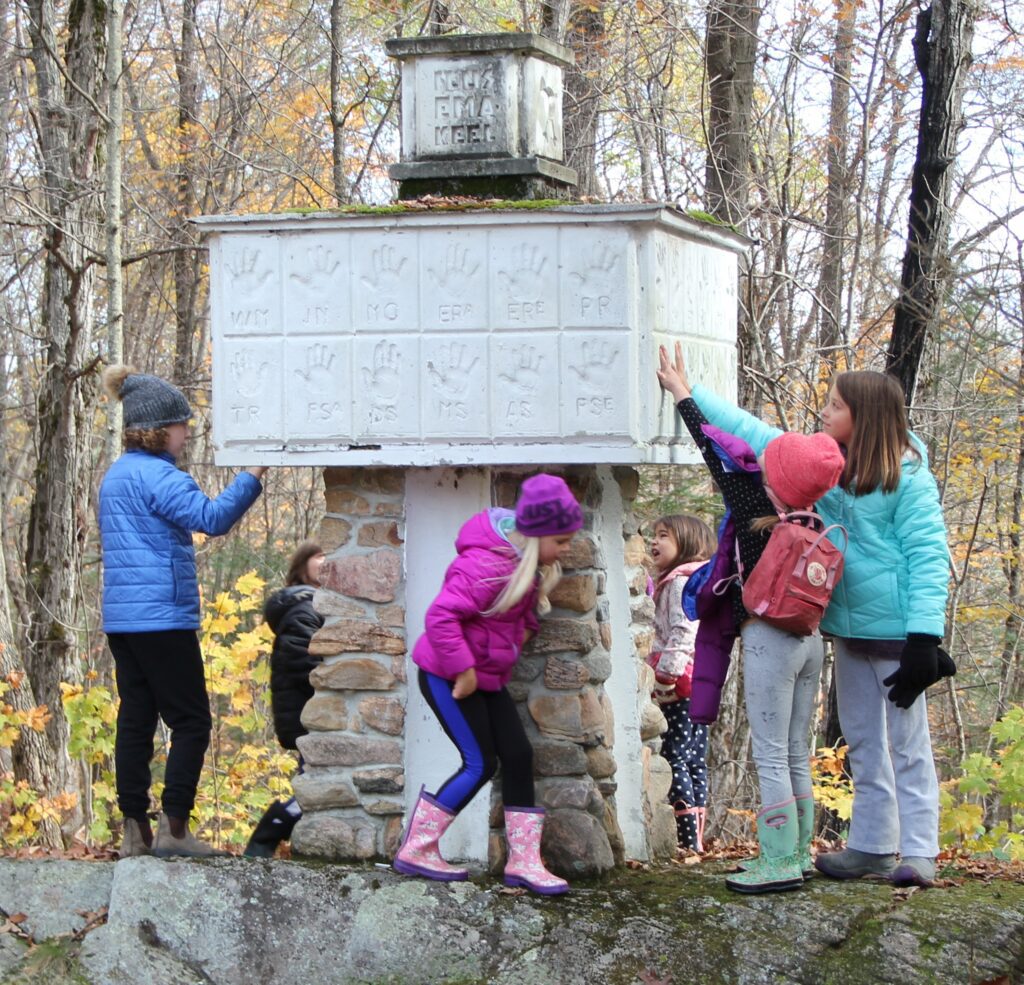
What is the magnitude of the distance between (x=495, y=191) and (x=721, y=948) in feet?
9.47

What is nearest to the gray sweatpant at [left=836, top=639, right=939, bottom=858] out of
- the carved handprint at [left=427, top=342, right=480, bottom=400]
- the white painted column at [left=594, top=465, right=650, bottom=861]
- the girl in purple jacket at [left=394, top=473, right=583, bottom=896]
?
the white painted column at [left=594, top=465, right=650, bottom=861]

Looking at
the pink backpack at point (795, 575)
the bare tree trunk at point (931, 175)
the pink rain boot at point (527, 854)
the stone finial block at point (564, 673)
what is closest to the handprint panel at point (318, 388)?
the stone finial block at point (564, 673)

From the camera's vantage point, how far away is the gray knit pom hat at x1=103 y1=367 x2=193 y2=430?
213 inches

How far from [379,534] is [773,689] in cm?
162

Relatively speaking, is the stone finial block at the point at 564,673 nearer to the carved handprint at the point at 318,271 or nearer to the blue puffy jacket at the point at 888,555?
the blue puffy jacket at the point at 888,555

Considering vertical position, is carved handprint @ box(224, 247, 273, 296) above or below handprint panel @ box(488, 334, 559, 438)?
above

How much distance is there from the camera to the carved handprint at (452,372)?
209 inches

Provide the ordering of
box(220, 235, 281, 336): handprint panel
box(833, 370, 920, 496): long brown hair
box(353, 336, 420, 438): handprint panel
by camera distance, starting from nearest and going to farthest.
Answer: box(833, 370, 920, 496): long brown hair, box(353, 336, 420, 438): handprint panel, box(220, 235, 281, 336): handprint panel

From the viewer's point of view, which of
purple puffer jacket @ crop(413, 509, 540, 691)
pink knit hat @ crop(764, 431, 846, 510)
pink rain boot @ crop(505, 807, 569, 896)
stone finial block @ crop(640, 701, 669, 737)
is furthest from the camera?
stone finial block @ crop(640, 701, 669, 737)

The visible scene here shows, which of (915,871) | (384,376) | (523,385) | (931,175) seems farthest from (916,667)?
(931,175)

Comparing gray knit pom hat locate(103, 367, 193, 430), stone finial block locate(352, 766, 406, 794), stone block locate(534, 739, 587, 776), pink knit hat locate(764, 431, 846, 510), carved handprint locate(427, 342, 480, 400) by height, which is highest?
carved handprint locate(427, 342, 480, 400)

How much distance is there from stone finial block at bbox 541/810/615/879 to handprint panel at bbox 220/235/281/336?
2121 mm

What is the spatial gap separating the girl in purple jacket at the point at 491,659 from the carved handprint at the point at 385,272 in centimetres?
94

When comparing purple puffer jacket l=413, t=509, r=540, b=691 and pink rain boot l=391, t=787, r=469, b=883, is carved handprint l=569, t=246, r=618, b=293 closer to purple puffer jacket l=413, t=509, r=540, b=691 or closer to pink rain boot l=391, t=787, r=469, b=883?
purple puffer jacket l=413, t=509, r=540, b=691
